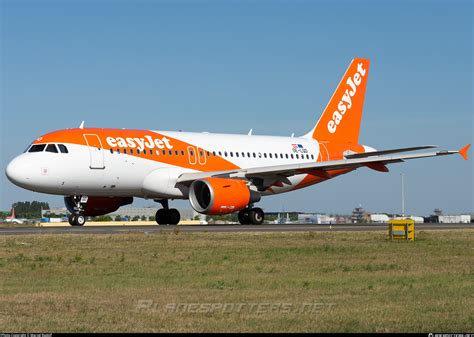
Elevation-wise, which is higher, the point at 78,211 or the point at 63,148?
the point at 63,148

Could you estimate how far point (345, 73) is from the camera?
50.5 metres

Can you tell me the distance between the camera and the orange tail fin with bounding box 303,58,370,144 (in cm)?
4947

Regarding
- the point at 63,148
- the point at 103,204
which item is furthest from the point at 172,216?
the point at 63,148

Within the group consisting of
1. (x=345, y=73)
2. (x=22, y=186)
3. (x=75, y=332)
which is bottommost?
(x=75, y=332)

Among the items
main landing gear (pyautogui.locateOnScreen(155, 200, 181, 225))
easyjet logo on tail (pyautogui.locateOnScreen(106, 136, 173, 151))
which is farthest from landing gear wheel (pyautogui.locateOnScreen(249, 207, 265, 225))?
easyjet logo on tail (pyautogui.locateOnScreen(106, 136, 173, 151))

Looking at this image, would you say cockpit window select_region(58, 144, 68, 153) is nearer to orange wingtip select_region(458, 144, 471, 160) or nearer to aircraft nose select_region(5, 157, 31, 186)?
aircraft nose select_region(5, 157, 31, 186)

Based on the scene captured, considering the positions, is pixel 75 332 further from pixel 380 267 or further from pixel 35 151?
pixel 35 151

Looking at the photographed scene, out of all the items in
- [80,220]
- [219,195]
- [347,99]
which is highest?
[347,99]

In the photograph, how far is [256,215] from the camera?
41875mm

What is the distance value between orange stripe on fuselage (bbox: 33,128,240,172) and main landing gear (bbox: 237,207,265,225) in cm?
236

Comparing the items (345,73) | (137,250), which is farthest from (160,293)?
(345,73)

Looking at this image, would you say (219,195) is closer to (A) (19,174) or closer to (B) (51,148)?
(B) (51,148)

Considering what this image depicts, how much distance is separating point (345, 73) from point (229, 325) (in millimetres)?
39852

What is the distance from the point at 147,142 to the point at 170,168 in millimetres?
1592
